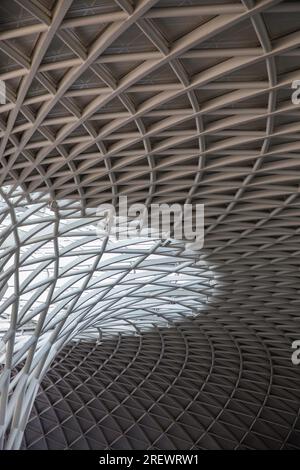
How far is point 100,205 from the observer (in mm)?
32781

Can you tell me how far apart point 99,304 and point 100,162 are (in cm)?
2189

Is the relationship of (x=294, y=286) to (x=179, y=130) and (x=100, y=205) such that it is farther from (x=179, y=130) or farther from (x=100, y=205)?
(x=179, y=130)

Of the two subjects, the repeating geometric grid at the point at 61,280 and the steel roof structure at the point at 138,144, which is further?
the repeating geometric grid at the point at 61,280


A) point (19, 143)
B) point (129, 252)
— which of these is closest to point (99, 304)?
point (129, 252)

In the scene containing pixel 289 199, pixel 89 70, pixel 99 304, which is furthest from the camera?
pixel 99 304

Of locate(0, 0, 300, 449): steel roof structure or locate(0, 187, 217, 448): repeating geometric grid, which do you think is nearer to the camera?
locate(0, 0, 300, 449): steel roof structure

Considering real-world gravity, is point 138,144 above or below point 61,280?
above

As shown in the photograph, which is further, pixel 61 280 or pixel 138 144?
pixel 61 280

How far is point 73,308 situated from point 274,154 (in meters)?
23.0

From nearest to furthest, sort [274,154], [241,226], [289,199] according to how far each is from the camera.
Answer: [274,154]
[289,199]
[241,226]

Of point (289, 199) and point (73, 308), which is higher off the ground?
point (289, 199)
